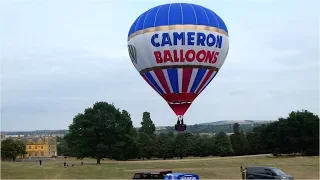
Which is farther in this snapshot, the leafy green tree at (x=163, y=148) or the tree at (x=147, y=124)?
the tree at (x=147, y=124)

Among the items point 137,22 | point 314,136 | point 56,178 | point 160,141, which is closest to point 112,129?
point 160,141

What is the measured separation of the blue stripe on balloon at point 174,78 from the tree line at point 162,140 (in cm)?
4475

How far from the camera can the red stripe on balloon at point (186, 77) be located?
3438cm

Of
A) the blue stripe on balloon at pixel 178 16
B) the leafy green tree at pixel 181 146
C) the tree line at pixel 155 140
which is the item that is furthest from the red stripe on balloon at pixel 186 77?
the leafy green tree at pixel 181 146

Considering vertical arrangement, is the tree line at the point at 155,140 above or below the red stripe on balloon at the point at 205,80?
below

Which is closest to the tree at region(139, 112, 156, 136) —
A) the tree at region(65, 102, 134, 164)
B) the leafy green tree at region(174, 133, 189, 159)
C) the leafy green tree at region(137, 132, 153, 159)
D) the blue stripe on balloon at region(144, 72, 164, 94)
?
the leafy green tree at region(174, 133, 189, 159)

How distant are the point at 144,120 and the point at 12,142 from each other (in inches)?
1397

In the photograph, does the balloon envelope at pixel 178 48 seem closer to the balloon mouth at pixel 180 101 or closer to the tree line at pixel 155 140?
the balloon mouth at pixel 180 101

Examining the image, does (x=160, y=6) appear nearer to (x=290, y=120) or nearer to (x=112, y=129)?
(x=112, y=129)

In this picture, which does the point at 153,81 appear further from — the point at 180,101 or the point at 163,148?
the point at 163,148

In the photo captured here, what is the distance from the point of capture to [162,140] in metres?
102

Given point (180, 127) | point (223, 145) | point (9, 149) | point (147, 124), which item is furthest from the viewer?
point (147, 124)

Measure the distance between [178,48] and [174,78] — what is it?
2.33 meters

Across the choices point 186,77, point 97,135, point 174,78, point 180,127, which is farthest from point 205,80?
point 97,135
